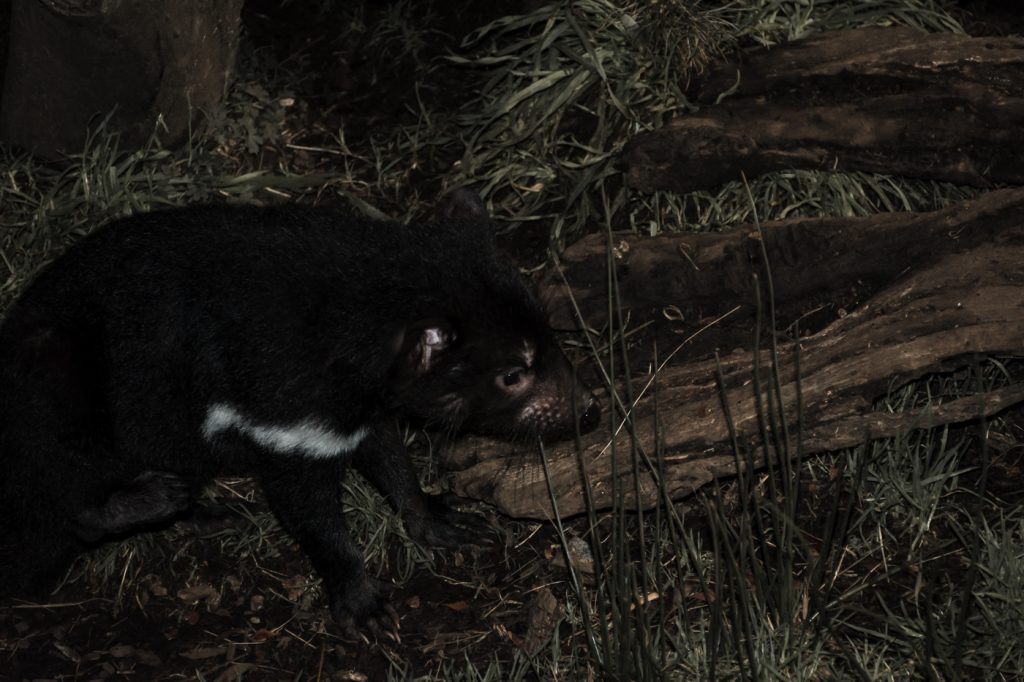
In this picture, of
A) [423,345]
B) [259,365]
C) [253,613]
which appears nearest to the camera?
[423,345]

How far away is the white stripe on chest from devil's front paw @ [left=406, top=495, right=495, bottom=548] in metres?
0.64

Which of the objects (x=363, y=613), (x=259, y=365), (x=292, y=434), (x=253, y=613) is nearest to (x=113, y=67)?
(x=259, y=365)

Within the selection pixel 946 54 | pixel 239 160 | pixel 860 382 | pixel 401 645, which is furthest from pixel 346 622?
pixel 946 54

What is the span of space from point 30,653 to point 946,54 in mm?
3800

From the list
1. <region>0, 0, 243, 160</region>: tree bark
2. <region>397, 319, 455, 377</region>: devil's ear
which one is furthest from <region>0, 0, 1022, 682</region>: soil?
<region>0, 0, 243, 160</region>: tree bark

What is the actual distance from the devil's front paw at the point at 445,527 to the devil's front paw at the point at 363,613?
0.31 m

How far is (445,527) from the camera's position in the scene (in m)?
4.57

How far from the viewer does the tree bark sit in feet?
16.8

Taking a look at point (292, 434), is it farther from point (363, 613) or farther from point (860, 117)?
point (860, 117)

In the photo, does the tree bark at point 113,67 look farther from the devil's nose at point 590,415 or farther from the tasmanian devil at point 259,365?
the devil's nose at point 590,415

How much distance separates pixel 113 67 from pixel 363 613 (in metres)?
2.49

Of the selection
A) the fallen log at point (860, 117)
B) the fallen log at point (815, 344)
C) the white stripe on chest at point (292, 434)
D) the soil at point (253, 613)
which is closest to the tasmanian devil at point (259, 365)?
the white stripe on chest at point (292, 434)

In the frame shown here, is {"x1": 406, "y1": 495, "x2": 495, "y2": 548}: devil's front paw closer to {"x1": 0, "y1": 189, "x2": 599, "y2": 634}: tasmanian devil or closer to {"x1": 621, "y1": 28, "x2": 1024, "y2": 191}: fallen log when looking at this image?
{"x1": 0, "y1": 189, "x2": 599, "y2": 634}: tasmanian devil

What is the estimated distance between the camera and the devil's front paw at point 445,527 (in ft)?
14.9
